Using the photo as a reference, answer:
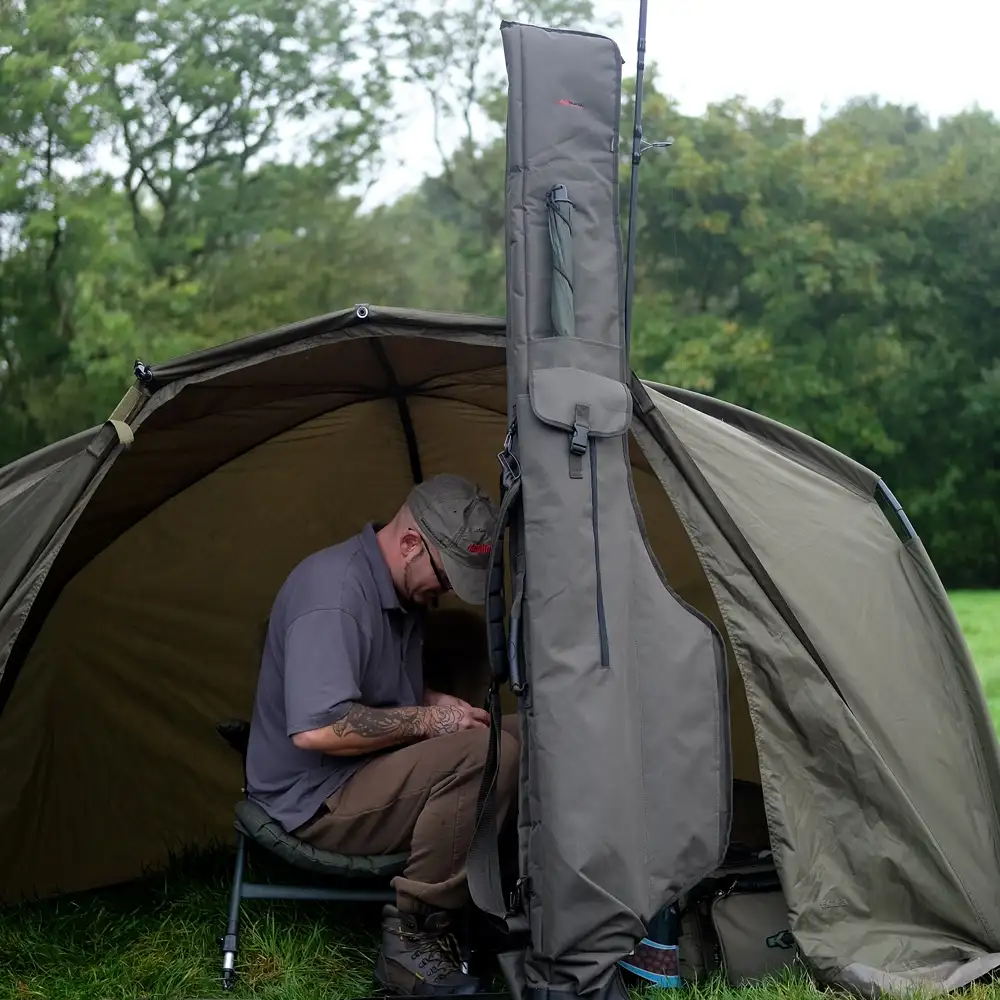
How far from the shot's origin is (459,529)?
317 cm

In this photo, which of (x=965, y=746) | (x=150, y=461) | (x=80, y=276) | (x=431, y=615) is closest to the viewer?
(x=965, y=746)

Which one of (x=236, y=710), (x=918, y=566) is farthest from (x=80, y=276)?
(x=918, y=566)

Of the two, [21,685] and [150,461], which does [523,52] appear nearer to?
[150,461]

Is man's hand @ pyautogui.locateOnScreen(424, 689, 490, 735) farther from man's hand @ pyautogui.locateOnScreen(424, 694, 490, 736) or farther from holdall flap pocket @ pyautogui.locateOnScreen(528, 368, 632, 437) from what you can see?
holdall flap pocket @ pyautogui.locateOnScreen(528, 368, 632, 437)

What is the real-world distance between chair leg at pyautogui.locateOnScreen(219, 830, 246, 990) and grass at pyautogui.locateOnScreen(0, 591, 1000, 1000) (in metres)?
0.04

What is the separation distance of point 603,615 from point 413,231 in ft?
→ 47.5

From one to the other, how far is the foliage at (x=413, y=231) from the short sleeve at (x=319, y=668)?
1107 centimetres

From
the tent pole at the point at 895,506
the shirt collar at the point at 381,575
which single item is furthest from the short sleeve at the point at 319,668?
the tent pole at the point at 895,506

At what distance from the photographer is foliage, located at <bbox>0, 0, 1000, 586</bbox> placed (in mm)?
14156

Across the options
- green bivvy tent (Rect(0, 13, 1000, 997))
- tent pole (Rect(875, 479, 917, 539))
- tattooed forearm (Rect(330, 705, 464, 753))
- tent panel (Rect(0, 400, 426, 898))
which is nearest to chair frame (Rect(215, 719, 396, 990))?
tattooed forearm (Rect(330, 705, 464, 753))

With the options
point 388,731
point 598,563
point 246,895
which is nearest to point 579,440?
point 598,563

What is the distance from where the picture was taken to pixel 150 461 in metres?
3.89

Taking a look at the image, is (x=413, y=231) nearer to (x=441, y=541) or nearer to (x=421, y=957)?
(x=441, y=541)

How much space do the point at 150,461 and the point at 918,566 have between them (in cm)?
221
